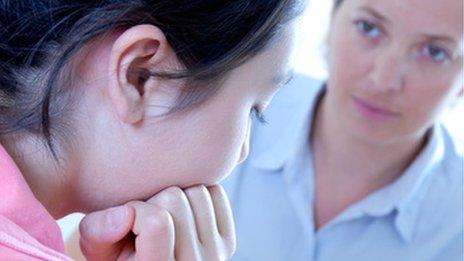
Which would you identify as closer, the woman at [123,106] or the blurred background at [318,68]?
the woman at [123,106]

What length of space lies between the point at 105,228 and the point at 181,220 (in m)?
0.08

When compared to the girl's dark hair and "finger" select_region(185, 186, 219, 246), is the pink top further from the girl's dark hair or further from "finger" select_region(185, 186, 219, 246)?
"finger" select_region(185, 186, 219, 246)

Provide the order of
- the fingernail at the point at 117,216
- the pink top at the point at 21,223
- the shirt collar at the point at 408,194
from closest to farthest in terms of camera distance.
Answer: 1. the pink top at the point at 21,223
2. the fingernail at the point at 117,216
3. the shirt collar at the point at 408,194

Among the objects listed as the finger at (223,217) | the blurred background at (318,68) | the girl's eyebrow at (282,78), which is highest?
the girl's eyebrow at (282,78)

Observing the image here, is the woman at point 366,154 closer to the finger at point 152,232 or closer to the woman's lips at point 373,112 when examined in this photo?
the woman's lips at point 373,112

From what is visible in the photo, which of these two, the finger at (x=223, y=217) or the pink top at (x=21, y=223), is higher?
the pink top at (x=21, y=223)

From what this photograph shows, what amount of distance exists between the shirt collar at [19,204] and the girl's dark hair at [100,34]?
44 millimetres

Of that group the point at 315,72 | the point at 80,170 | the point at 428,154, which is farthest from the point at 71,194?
the point at 315,72

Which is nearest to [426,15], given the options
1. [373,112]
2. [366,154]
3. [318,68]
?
[373,112]

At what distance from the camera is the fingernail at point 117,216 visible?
2.00 feet

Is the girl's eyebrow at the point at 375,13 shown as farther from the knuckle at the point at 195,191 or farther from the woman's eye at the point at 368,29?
the knuckle at the point at 195,191

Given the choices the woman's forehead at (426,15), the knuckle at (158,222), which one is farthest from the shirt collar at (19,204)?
the woman's forehead at (426,15)

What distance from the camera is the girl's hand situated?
62 centimetres

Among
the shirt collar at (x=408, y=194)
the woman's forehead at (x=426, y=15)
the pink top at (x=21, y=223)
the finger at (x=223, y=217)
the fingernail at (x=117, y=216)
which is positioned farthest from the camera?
the shirt collar at (x=408, y=194)
